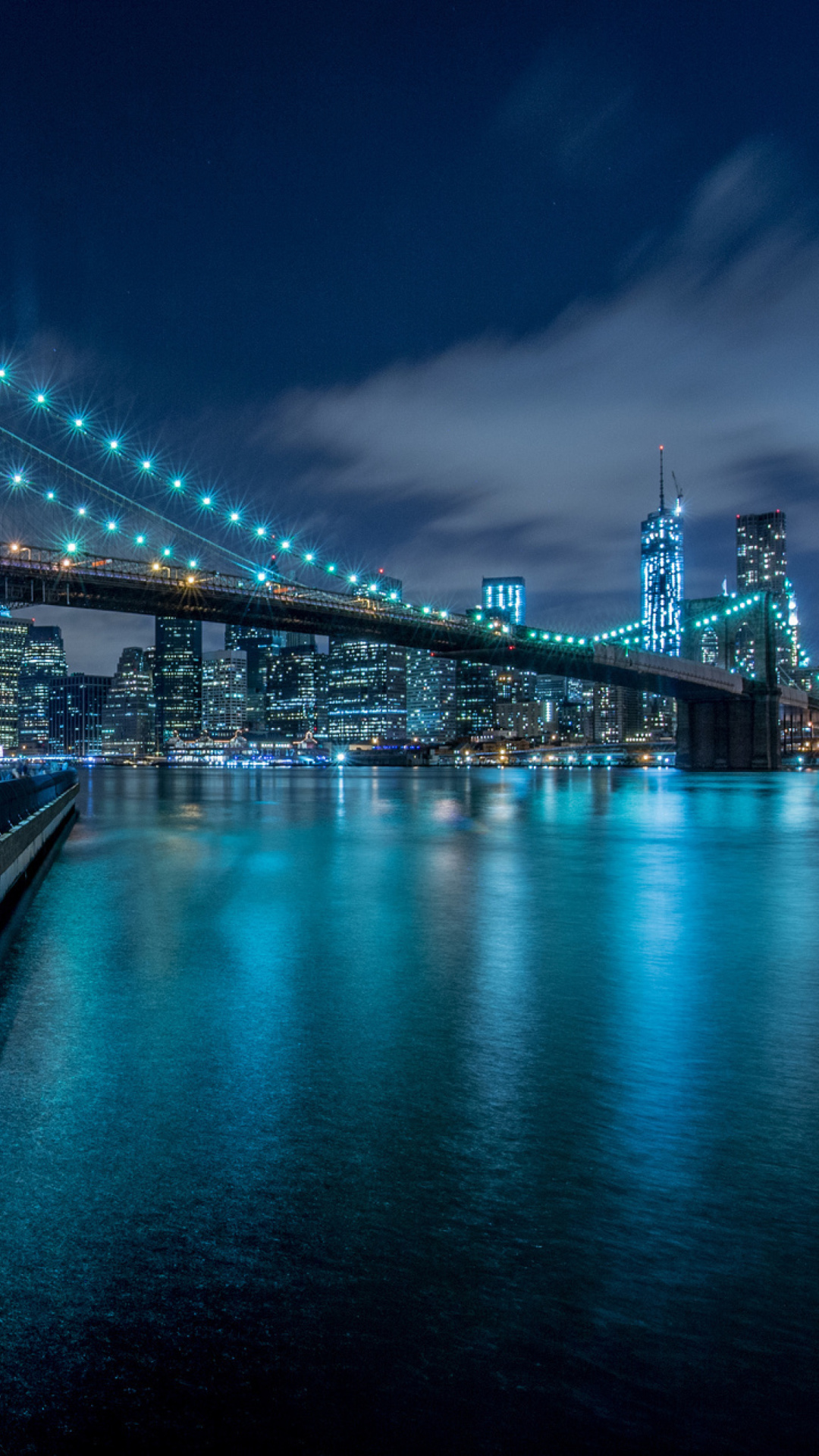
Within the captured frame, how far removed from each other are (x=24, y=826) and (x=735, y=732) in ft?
277

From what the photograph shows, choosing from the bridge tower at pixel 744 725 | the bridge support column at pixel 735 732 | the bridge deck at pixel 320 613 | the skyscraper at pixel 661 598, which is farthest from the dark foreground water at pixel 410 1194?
the skyscraper at pixel 661 598

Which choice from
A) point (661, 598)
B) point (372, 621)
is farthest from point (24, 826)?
point (661, 598)

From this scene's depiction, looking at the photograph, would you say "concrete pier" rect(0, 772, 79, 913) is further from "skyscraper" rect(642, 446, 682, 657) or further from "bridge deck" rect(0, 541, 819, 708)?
"skyscraper" rect(642, 446, 682, 657)

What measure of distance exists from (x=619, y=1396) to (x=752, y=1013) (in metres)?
4.65

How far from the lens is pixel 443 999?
24.2 ft

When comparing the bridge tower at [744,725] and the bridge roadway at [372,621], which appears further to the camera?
the bridge tower at [744,725]

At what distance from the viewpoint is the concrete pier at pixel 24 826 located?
41.4 ft

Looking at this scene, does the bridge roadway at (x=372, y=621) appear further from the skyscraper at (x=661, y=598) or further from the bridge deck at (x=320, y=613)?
the skyscraper at (x=661, y=598)

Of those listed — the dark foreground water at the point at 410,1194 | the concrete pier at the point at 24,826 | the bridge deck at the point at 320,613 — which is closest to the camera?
the dark foreground water at the point at 410,1194

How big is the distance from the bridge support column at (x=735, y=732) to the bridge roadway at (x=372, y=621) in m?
0.10

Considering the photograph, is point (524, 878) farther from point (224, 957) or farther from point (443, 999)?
point (443, 999)

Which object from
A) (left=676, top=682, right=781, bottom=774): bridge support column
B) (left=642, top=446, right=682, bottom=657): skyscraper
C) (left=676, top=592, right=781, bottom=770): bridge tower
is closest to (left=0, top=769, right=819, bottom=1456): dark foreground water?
(left=676, top=592, right=781, bottom=770): bridge tower

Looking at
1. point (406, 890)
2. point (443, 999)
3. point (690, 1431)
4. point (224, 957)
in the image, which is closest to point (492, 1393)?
point (690, 1431)

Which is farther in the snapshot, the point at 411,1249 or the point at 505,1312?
the point at 411,1249
